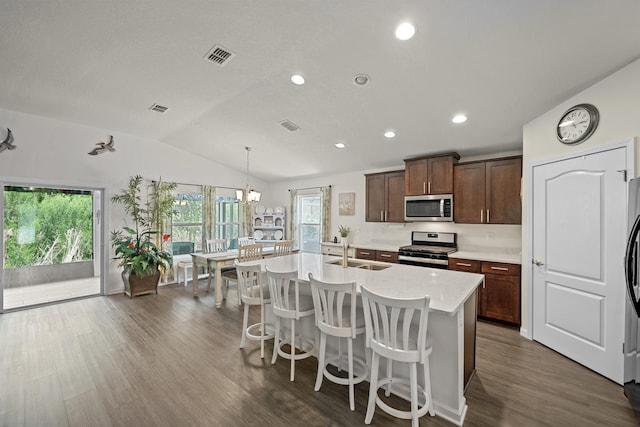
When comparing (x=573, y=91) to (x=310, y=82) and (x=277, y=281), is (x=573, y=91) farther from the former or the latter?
(x=277, y=281)

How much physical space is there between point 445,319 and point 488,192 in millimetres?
2798

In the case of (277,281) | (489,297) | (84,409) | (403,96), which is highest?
(403,96)

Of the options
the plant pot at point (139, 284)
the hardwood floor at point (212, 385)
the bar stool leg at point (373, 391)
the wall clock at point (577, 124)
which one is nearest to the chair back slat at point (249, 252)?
the hardwood floor at point (212, 385)

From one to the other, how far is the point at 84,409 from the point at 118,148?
4640 mm

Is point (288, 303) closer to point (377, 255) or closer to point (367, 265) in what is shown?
point (367, 265)

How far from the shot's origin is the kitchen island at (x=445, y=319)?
1.93m

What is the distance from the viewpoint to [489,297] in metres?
3.68

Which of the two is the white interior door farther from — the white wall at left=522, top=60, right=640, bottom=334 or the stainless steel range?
the stainless steel range

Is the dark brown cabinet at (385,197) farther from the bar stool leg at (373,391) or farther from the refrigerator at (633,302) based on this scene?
the bar stool leg at (373,391)

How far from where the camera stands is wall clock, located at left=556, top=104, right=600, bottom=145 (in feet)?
8.61

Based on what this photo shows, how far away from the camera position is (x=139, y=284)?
4.92m

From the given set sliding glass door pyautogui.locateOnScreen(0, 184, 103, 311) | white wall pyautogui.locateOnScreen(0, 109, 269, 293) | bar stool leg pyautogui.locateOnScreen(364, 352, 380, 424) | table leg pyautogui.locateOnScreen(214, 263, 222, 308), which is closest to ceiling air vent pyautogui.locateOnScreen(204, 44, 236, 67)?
table leg pyautogui.locateOnScreen(214, 263, 222, 308)

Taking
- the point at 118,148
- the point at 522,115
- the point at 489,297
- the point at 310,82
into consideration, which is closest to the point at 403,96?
the point at 310,82

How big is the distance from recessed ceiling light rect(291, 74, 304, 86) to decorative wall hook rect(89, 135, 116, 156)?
4010mm
